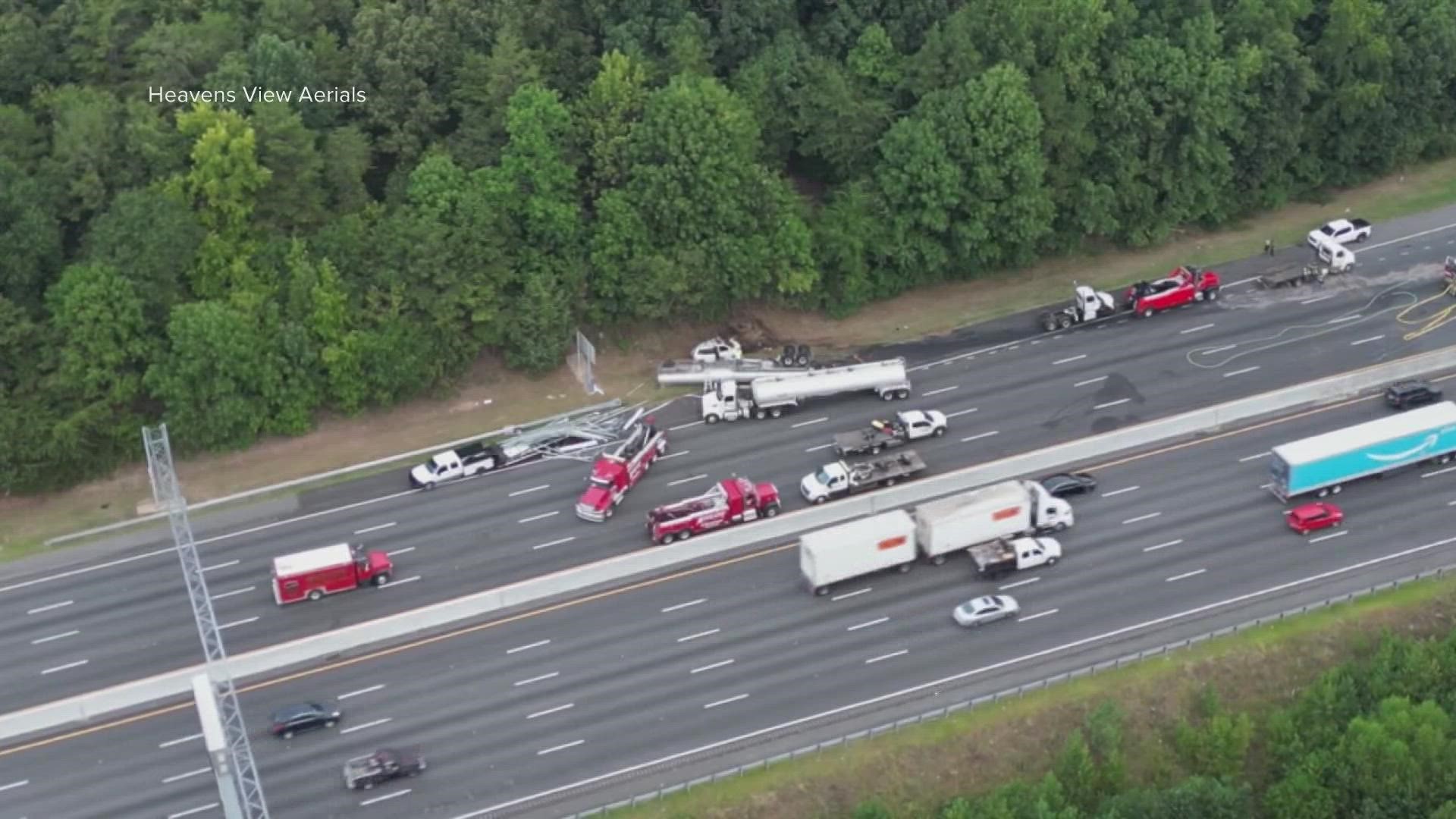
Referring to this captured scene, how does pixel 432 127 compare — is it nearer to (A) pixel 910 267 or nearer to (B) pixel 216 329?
(B) pixel 216 329

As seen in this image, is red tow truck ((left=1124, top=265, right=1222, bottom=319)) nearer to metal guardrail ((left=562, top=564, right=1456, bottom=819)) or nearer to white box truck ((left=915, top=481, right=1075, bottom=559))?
white box truck ((left=915, top=481, right=1075, bottom=559))

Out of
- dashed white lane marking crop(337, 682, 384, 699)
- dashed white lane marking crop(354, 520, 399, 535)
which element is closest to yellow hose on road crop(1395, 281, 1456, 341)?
dashed white lane marking crop(354, 520, 399, 535)

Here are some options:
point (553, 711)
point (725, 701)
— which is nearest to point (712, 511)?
point (725, 701)

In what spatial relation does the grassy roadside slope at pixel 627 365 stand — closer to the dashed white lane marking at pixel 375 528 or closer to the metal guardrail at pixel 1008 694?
the dashed white lane marking at pixel 375 528

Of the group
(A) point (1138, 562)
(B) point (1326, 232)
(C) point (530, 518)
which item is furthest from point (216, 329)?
(B) point (1326, 232)

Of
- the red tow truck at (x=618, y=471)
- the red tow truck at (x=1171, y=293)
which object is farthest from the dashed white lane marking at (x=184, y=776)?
the red tow truck at (x=1171, y=293)
